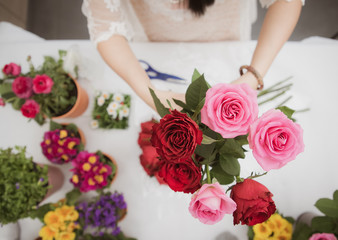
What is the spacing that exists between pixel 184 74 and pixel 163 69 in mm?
89

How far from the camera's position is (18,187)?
2.10 ft

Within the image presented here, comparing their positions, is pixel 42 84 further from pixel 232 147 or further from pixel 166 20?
pixel 232 147

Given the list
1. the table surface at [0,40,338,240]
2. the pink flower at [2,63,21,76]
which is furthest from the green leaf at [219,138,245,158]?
the pink flower at [2,63,21,76]

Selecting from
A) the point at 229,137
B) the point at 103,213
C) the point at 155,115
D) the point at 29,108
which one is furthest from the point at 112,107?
the point at 229,137

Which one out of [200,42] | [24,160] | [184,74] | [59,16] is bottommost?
[24,160]

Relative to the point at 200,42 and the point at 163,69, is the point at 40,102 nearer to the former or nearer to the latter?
the point at 163,69

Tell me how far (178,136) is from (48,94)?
669 mm

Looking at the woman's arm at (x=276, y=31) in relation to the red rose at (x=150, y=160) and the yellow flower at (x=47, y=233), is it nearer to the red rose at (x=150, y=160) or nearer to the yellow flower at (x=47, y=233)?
the red rose at (x=150, y=160)

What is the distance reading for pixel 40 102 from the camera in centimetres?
78

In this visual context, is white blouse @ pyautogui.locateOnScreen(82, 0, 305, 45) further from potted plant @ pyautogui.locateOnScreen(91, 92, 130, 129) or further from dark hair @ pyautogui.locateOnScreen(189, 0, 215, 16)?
potted plant @ pyautogui.locateOnScreen(91, 92, 130, 129)

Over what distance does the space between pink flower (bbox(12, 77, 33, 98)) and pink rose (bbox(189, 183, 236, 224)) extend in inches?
26.6

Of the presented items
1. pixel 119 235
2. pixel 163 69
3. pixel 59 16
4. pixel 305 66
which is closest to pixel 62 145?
pixel 119 235

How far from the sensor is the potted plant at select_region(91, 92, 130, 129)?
2.70 ft

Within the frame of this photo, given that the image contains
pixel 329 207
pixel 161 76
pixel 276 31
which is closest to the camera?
pixel 329 207
